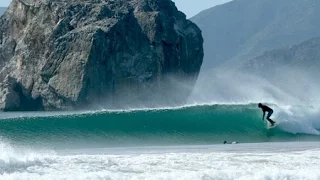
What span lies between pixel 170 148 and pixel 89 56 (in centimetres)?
6240

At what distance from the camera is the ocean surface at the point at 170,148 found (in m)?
18.3

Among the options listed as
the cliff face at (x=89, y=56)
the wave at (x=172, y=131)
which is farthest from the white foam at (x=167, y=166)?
the cliff face at (x=89, y=56)

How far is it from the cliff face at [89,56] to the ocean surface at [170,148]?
44249 mm

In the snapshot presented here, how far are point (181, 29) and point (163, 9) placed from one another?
4.10 meters

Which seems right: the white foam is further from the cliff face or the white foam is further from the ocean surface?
the cliff face

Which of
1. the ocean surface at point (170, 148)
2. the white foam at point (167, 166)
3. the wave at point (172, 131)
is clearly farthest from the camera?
the wave at point (172, 131)

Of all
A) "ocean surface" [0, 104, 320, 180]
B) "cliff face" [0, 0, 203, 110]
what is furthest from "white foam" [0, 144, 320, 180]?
"cliff face" [0, 0, 203, 110]

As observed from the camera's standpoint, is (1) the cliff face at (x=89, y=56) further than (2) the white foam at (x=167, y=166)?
Yes

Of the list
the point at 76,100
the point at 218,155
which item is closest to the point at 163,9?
the point at 76,100

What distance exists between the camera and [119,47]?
91250 mm

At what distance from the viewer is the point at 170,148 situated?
26.8m

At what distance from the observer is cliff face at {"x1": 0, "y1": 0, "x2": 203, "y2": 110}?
89.2 meters

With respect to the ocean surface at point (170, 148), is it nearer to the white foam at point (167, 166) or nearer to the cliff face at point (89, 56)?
the white foam at point (167, 166)

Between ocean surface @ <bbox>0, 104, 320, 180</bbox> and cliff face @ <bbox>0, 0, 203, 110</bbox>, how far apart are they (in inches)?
1742
